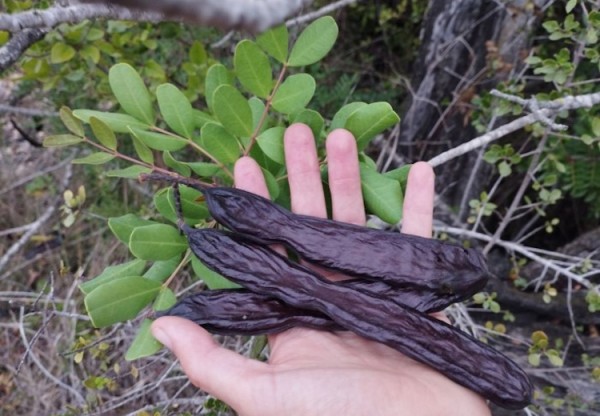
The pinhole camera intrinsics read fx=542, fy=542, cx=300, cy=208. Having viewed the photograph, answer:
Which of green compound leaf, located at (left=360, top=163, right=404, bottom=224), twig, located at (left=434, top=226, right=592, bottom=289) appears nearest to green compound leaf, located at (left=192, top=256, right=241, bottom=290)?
green compound leaf, located at (left=360, top=163, right=404, bottom=224)

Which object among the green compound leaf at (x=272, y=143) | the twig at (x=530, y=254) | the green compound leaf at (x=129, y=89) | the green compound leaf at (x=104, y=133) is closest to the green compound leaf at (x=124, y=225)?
the green compound leaf at (x=104, y=133)

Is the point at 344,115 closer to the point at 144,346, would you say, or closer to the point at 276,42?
the point at 276,42

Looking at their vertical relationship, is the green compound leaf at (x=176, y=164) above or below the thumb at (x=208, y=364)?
above

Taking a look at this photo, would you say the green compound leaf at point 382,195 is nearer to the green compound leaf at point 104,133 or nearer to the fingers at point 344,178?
the fingers at point 344,178

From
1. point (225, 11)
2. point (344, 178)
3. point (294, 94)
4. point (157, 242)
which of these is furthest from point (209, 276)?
point (225, 11)

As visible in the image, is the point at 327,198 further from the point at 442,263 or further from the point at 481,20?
the point at 481,20

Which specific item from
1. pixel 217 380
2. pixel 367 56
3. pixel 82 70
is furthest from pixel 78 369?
pixel 367 56

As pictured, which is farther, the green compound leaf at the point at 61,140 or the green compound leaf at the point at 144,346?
the green compound leaf at the point at 61,140
